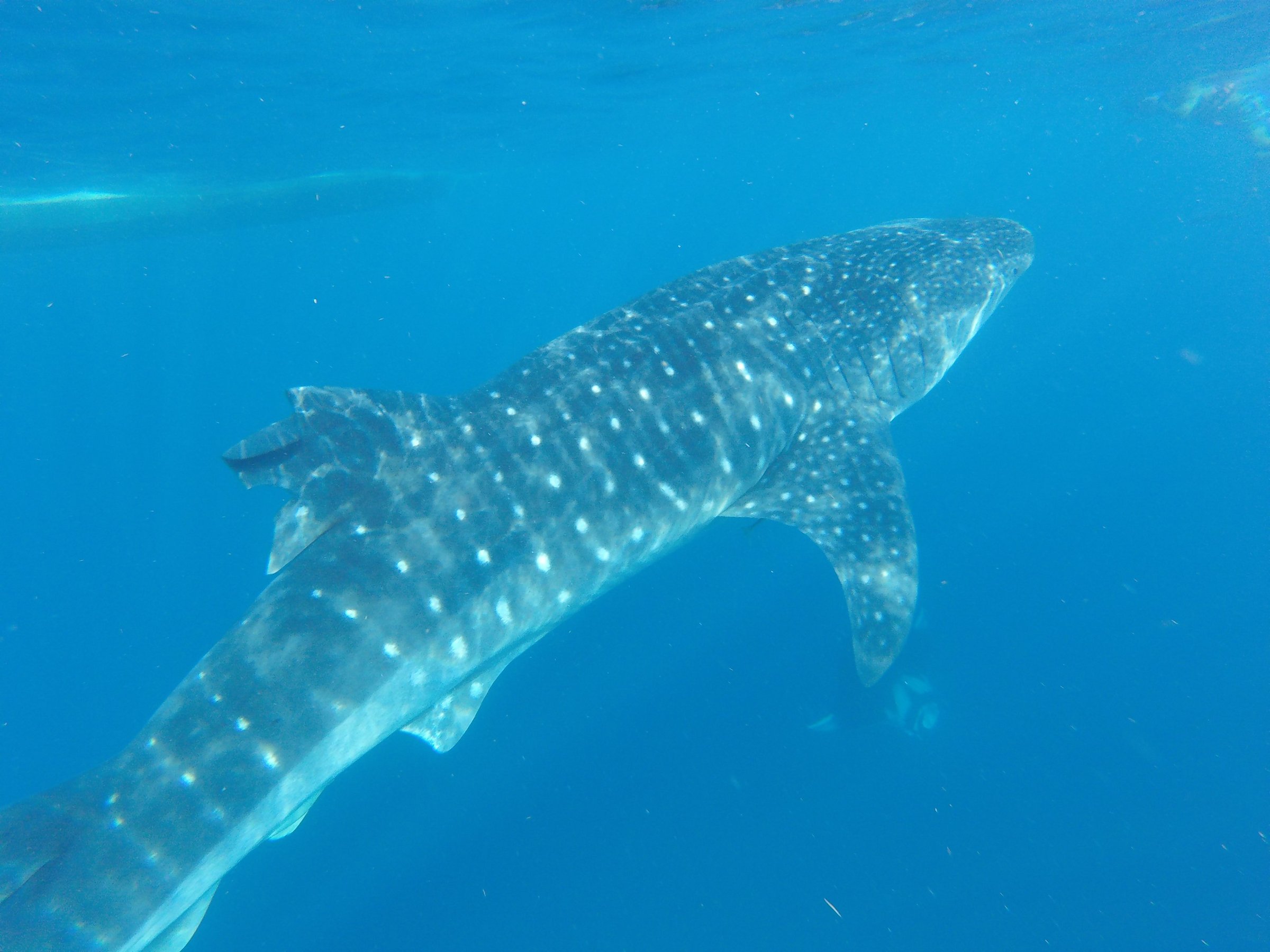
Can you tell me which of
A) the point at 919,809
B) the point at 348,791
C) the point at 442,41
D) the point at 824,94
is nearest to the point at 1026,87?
the point at 824,94

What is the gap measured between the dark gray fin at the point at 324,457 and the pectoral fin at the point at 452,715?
64.1 inches

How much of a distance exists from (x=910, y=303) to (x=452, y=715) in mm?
6452

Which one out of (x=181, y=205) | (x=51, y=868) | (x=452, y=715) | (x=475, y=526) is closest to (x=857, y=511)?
(x=475, y=526)

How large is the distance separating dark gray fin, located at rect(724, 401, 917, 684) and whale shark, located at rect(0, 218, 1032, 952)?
2 cm

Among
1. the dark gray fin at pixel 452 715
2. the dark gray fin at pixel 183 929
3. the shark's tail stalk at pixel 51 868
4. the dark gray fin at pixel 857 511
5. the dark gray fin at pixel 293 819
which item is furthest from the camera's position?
the dark gray fin at pixel 857 511

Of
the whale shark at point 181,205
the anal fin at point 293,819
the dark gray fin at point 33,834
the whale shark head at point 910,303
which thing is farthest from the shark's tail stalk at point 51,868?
the whale shark at point 181,205

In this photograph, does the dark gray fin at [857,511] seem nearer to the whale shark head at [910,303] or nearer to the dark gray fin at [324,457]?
the whale shark head at [910,303]

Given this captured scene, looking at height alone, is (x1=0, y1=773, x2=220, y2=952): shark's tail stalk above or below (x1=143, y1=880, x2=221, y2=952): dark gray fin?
above

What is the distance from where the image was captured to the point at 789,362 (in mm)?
6289

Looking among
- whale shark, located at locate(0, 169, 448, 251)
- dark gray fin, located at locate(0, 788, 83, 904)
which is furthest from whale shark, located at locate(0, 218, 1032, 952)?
whale shark, located at locate(0, 169, 448, 251)

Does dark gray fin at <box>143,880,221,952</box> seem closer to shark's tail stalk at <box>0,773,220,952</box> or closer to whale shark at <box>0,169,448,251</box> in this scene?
shark's tail stalk at <box>0,773,220,952</box>

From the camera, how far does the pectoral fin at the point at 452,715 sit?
5.10 m

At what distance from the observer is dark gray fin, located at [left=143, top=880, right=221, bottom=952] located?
3.88m

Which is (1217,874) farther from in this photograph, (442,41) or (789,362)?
(442,41)
